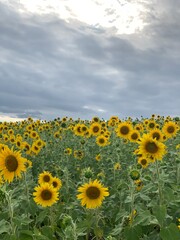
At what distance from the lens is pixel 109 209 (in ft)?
20.7

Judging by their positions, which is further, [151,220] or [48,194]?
[48,194]

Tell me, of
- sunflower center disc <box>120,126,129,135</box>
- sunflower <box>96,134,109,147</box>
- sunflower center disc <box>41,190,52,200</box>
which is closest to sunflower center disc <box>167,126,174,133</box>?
sunflower center disc <box>120,126,129,135</box>

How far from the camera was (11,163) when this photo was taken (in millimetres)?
5719

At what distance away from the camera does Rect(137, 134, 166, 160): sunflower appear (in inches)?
221

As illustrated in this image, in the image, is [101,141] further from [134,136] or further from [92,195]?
[92,195]

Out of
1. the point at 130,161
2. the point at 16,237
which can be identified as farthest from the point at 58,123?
the point at 16,237

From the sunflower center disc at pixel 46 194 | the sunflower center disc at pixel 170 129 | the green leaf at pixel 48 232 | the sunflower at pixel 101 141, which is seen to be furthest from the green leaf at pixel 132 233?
the sunflower at pixel 101 141

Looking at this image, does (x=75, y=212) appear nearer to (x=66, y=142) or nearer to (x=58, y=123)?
(x=66, y=142)

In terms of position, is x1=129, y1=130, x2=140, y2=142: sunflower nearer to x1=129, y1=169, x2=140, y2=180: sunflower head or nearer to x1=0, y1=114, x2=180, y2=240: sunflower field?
x1=0, y1=114, x2=180, y2=240: sunflower field

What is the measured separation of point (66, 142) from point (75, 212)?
30.9ft

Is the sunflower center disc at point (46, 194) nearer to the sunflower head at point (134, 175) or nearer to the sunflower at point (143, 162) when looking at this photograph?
the sunflower head at point (134, 175)

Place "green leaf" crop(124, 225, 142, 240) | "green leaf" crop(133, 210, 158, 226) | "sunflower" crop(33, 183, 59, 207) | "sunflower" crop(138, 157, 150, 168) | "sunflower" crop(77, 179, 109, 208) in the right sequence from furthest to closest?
"sunflower" crop(138, 157, 150, 168) < "sunflower" crop(33, 183, 59, 207) < "sunflower" crop(77, 179, 109, 208) < "green leaf" crop(124, 225, 142, 240) < "green leaf" crop(133, 210, 158, 226)

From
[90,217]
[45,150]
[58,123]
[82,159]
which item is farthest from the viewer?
[58,123]

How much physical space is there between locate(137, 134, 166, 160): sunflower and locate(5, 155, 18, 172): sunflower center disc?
1.79 metres
